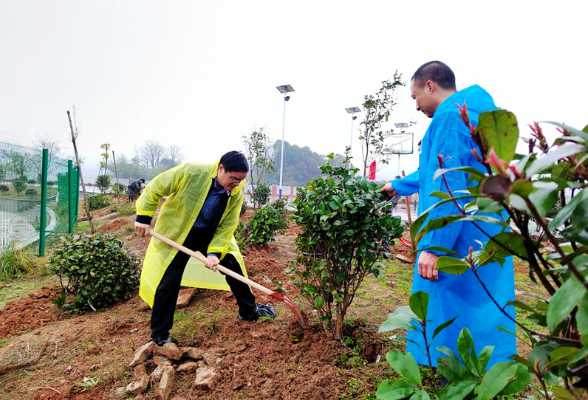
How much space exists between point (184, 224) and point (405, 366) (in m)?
2.45

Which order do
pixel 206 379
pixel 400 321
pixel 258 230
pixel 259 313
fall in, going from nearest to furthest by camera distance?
pixel 400 321, pixel 206 379, pixel 259 313, pixel 258 230

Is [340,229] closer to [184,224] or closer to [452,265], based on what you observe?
[452,265]

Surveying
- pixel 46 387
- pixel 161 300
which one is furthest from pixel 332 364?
pixel 46 387

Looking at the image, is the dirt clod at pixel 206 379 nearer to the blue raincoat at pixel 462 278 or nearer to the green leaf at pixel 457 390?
the blue raincoat at pixel 462 278

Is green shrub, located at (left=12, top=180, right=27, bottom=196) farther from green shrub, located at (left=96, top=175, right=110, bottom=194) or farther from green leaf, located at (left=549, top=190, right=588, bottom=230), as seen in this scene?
green shrub, located at (left=96, top=175, right=110, bottom=194)

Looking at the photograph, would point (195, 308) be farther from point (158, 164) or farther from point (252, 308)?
point (158, 164)

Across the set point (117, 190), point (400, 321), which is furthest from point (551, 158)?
point (117, 190)

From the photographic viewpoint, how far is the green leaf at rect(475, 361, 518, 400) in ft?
2.51

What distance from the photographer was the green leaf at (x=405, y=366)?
2.98 ft

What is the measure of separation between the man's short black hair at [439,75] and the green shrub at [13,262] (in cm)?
626

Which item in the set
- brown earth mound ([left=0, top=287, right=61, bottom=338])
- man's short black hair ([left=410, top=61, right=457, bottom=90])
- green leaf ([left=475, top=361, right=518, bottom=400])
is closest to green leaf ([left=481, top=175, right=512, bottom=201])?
green leaf ([left=475, top=361, right=518, bottom=400])

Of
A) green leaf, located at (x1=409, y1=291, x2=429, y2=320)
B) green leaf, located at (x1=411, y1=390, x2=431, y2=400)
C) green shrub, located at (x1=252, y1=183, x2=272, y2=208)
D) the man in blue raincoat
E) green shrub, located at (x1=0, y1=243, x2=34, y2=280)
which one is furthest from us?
green shrub, located at (x1=252, y1=183, x2=272, y2=208)

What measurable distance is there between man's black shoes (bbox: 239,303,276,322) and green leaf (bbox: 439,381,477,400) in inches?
98.2

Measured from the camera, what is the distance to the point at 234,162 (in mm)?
2889
